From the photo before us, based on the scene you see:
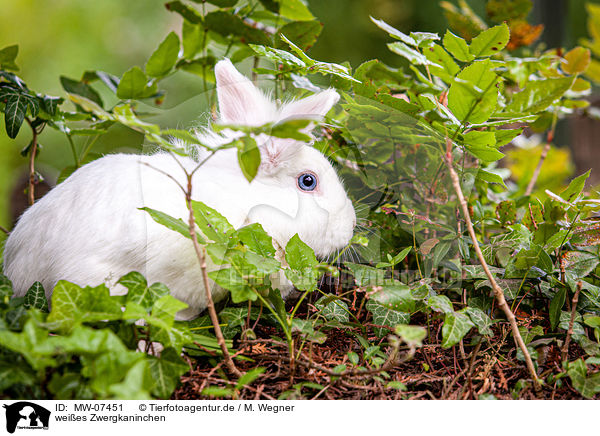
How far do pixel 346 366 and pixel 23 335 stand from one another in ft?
1.63

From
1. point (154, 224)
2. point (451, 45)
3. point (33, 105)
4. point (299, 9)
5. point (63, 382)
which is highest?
point (299, 9)

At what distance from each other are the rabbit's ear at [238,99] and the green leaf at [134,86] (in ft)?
0.89

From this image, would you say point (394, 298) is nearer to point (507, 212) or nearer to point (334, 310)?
point (334, 310)

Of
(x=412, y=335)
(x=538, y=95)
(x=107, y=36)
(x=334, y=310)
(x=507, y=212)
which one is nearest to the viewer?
(x=412, y=335)

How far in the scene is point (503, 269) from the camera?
36.9 inches

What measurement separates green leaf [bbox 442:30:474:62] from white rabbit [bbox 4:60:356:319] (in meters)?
0.24

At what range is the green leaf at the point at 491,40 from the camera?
0.83 m

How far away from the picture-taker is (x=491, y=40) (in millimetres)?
833

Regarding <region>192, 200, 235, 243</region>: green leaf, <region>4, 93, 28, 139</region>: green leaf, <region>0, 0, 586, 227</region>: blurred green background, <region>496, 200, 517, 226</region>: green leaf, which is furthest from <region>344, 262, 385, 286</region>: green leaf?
<region>0, 0, 586, 227</region>: blurred green background

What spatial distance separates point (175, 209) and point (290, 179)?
269 mm

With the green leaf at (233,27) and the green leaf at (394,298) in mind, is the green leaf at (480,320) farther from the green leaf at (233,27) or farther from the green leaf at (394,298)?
the green leaf at (233,27)

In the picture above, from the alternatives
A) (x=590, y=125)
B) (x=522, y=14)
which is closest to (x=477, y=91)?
(x=522, y=14)

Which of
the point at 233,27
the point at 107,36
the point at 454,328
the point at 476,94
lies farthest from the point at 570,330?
the point at 107,36
